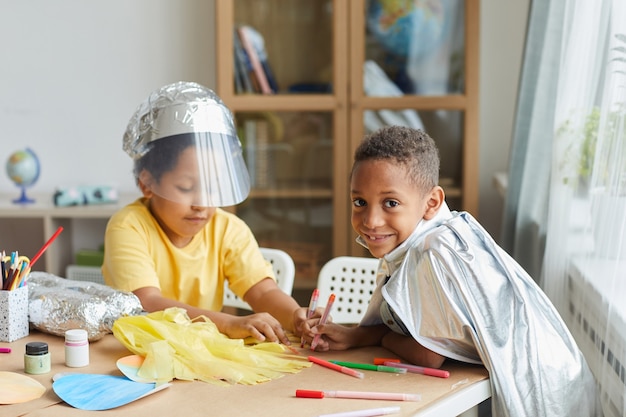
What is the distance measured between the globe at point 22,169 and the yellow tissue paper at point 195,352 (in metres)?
1.98

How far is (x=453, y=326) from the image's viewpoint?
1.34m

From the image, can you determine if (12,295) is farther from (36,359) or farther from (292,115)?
(292,115)

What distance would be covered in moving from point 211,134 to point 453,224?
58cm

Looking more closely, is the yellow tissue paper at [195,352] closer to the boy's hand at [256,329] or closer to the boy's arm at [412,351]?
the boy's hand at [256,329]

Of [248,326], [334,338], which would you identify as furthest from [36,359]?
[334,338]

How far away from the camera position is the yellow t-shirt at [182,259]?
1811 mm

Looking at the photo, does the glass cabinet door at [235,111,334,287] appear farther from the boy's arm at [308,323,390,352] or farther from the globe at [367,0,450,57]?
the boy's arm at [308,323,390,352]

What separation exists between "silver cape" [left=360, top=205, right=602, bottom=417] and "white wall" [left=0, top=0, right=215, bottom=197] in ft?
7.61

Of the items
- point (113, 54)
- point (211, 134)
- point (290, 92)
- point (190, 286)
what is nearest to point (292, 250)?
point (290, 92)

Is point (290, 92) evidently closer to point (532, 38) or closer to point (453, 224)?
point (532, 38)

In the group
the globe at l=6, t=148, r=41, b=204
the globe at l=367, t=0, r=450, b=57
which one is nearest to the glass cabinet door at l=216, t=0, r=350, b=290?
the globe at l=367, t=0, r=450, b=57

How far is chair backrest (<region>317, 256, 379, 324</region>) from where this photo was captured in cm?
217

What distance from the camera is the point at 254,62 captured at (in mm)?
3229

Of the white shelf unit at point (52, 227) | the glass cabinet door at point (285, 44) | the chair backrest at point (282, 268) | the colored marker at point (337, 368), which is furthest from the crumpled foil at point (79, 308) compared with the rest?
the glass cabinet door at point (285, 44)
